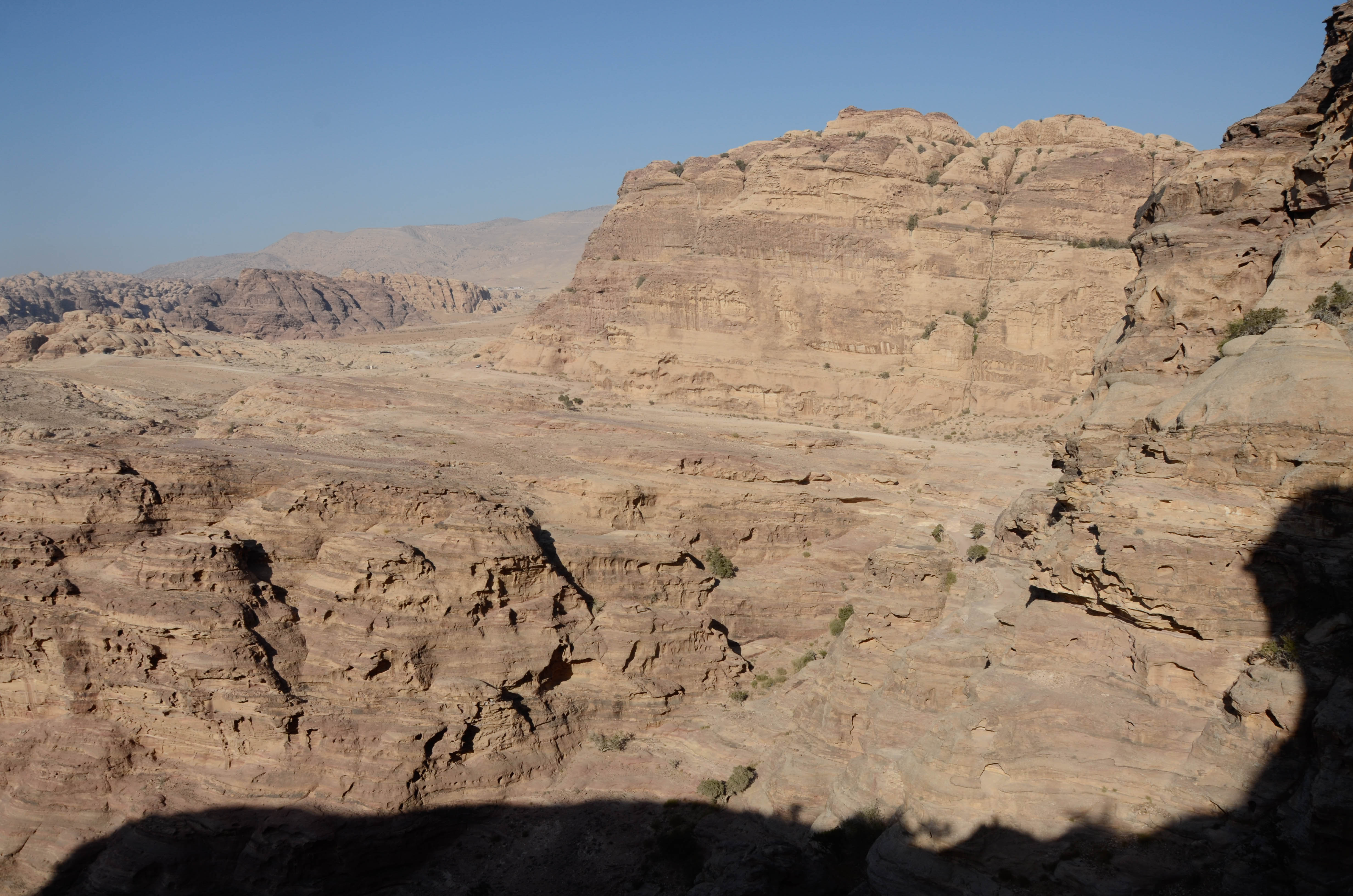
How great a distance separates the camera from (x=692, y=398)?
4606 centimetres

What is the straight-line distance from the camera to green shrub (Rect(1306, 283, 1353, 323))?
45.6 feet

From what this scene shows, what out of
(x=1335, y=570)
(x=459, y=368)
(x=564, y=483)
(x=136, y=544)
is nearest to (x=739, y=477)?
(x=564, y=483)

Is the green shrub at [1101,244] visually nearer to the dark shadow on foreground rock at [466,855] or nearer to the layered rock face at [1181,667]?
the layered rock face at [1181,667]

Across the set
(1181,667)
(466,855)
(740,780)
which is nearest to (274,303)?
(466,855)

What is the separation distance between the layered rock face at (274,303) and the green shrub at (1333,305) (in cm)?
9963

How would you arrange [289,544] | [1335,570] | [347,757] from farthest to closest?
[289,544]
[347,757]
[1335,570]

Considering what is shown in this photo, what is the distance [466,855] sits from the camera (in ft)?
61.4

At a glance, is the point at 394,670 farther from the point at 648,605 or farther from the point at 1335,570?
the point at 1335,570

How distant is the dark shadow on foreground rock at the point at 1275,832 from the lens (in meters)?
9.77

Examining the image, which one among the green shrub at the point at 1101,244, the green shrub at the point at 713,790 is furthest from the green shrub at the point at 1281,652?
the green shrub at the point at 1101,244

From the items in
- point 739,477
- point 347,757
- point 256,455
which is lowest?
point 347,757

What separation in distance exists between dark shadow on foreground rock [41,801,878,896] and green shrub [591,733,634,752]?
1.83 meters

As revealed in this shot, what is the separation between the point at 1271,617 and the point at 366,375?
153 ft

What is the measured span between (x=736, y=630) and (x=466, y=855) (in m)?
10.2
